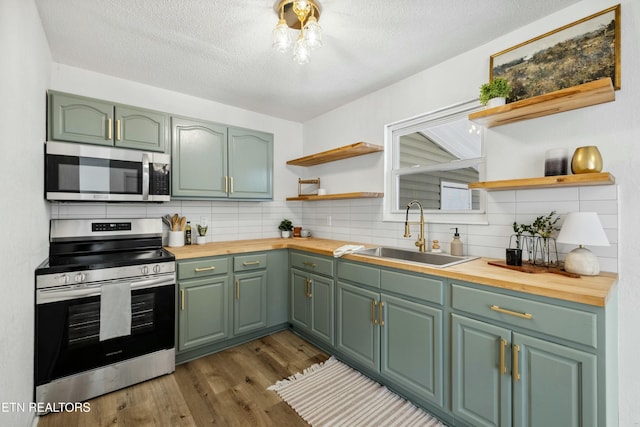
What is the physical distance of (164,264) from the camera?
221 centimetres

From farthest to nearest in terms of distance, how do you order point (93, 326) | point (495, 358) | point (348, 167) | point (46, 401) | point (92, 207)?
point (348, 167)
point (92, 207)
point (93, 326)
point (46, 401)
point (495, 358)

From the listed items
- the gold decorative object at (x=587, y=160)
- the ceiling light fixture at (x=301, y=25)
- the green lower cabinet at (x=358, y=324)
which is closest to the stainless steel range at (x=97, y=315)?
the green lower cabinet at (x=358, y=324)

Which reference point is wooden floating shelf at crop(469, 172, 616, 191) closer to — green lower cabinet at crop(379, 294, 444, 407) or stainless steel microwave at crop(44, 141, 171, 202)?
green lower cabinet at crop(379, 294, 444, 407)

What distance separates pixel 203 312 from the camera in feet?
8.12

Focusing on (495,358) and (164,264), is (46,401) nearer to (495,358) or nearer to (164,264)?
(164,264)

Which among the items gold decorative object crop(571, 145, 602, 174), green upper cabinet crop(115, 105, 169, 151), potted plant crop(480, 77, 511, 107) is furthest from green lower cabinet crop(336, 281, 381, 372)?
green upper cabinet crop(115, 105, 169, 151)

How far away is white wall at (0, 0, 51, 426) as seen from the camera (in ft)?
4.00

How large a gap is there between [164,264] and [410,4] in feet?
7.92

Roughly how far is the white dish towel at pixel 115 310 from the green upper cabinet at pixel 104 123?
117 centimetres

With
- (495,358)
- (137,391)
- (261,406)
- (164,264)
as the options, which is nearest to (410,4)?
(495,358)

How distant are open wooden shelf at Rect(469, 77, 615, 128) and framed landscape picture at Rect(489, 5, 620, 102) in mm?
140

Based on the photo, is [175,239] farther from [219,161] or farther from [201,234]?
[219,161]

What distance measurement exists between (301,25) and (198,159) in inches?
64.1

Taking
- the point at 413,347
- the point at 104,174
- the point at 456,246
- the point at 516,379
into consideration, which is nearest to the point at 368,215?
the point at 456,246
